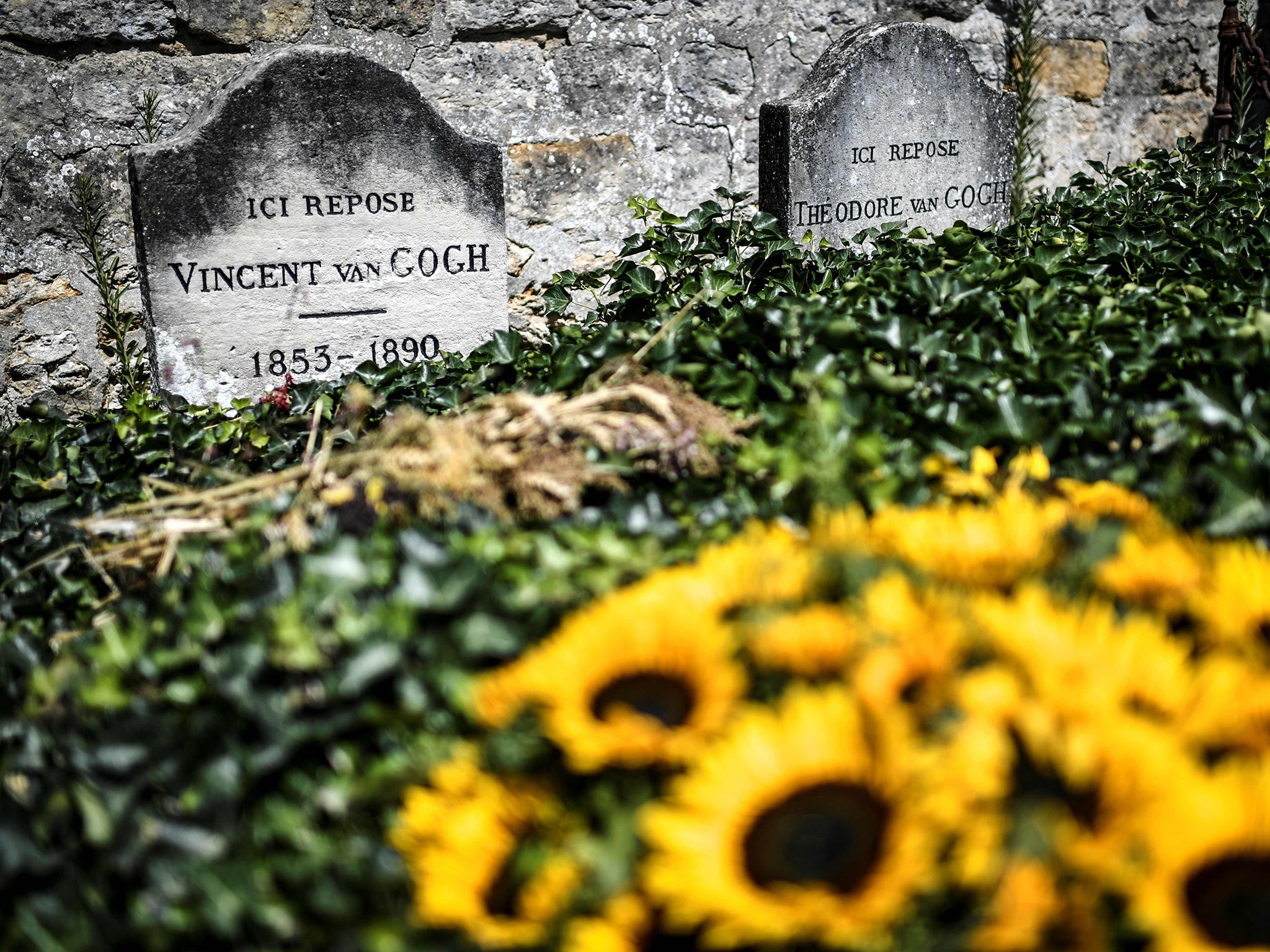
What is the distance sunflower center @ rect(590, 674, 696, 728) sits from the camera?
0.89 m

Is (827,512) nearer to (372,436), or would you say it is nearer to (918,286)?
(372,436)

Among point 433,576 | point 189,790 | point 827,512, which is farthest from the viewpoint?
point 827,512

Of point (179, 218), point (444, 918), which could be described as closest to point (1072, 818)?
point (444, 918)

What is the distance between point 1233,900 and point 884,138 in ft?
10.8

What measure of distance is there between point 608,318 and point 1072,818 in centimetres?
221

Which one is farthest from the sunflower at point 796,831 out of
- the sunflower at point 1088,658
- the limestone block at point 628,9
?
the limestone block at point 628,9

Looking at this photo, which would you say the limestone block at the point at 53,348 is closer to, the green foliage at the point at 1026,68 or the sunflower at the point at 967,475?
the sunflower at the point at 967,475

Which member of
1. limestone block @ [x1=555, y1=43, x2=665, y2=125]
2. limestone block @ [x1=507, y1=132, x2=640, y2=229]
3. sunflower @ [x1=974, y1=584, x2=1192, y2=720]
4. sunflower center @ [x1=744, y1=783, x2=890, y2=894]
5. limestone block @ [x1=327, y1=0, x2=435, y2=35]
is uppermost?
limestone block @ [x1=327, y1=0, x2=435, y2=35]

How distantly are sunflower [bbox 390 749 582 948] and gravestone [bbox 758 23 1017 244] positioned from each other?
9.45 feet

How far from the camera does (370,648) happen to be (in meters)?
1.10

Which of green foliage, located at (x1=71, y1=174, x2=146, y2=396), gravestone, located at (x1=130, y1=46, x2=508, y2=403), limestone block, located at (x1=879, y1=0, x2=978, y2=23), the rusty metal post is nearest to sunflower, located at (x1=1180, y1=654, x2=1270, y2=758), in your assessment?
gravestone, located at (x1=130, y1=46, x2=508, y2=403)

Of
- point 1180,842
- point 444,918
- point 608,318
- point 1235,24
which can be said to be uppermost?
point 1235,24

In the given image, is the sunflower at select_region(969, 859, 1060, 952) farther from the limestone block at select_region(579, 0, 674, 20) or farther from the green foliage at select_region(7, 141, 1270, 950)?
the limestone block at select_region(579, 0, 674, 20)

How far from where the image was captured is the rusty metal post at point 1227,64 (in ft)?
16.0
